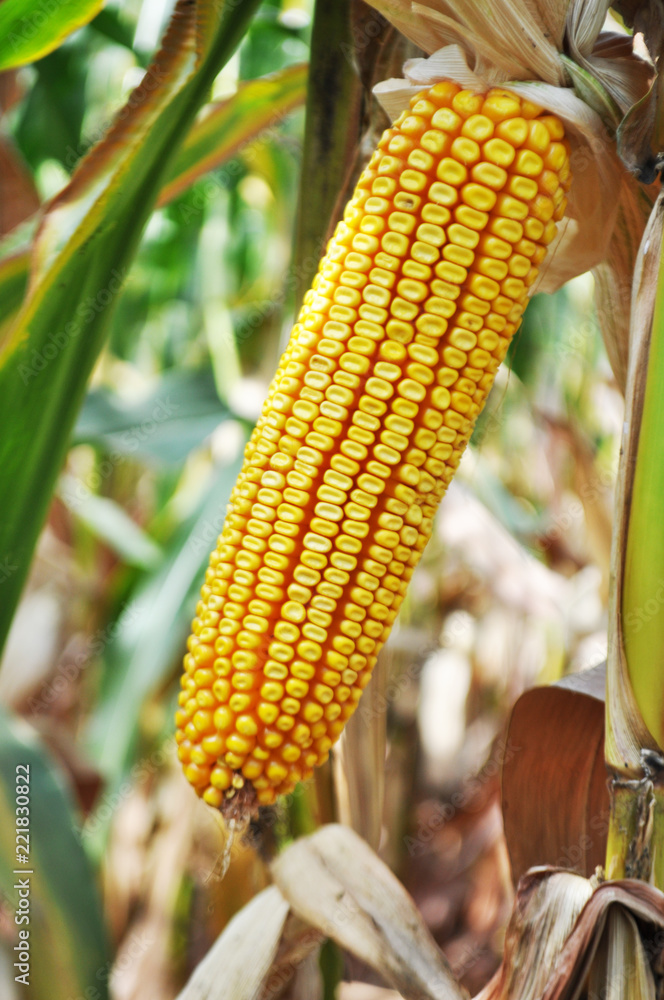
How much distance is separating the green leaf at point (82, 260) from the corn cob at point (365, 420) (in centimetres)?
18

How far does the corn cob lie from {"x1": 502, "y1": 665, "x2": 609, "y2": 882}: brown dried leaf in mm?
241

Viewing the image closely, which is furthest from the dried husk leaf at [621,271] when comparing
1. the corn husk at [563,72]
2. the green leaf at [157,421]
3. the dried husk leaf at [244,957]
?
the green leaf at [157,421]

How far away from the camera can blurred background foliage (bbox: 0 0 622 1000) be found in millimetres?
1339

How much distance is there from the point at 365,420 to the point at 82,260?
0.93ft

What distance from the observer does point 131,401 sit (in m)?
1.40

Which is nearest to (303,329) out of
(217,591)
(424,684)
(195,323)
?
(217,591)

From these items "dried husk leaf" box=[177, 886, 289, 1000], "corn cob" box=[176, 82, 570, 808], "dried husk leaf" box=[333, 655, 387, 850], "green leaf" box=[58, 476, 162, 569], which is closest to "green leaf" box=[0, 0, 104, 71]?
"corn cob" box=[176, 82, 570, 808]

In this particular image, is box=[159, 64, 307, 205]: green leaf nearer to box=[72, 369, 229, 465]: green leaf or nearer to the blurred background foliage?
the blurred background foliage

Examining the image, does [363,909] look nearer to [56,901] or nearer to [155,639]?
[56,901]

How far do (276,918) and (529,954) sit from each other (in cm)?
20

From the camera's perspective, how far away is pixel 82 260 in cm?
63

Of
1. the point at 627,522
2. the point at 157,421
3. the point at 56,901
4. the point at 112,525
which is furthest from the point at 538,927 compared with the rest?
the point at 112,525

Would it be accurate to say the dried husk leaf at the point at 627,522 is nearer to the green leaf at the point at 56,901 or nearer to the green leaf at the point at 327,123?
the green leaf at the point at 327,123

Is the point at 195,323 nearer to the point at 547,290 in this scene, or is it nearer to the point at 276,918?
the point at 547,290
